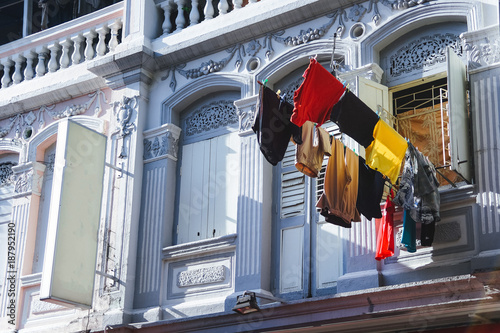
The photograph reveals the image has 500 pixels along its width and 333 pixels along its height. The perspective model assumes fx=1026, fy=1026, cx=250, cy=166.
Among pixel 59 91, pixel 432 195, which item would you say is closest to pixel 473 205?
pixel 432 195

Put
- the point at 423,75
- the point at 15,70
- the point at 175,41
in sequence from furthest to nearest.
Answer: the point at 15,70, the point at 175,41, the point at 423,75

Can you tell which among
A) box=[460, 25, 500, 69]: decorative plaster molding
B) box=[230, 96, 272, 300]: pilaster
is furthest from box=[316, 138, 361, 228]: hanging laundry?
box=[460, 25, 500, 69]: decorative plaster molding

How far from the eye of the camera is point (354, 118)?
993 cm

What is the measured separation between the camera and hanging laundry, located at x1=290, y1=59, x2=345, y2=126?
32.2 feet

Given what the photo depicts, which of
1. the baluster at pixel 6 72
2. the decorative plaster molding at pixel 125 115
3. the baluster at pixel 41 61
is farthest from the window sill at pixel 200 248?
the baluster at pixel 6 72

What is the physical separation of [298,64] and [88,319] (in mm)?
3935

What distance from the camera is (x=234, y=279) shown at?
38.0ft

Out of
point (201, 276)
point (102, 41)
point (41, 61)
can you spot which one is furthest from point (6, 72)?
point (201, 276)

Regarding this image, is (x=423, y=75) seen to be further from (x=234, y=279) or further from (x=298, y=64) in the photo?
(x=234, y=279)

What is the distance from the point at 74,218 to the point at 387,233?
3823 mm

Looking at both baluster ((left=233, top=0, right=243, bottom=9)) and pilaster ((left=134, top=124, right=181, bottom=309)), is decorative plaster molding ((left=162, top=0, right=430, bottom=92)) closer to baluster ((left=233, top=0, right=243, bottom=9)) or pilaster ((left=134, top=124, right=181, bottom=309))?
baluster ((left=233, top=0, right=243, bottom=9))

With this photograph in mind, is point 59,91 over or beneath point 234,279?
over

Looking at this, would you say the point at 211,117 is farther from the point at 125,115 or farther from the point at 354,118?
the point at 354,118

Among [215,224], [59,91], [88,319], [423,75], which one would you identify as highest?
[59,91]
